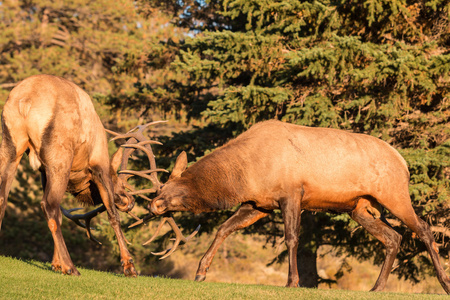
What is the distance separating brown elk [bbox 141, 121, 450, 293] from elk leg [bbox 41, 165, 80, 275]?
5.26ft

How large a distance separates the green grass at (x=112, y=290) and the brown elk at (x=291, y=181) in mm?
1247

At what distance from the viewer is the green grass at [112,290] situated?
5445mm

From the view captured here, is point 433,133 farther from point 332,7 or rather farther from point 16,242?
point 16,242

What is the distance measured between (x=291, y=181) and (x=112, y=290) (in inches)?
124

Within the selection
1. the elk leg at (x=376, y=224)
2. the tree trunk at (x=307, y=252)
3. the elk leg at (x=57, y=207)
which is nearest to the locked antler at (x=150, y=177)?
the elk leg at (x=57, y=207)

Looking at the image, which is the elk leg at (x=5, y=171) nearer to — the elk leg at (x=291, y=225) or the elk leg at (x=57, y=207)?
the elk leg at (x=57, y=207)

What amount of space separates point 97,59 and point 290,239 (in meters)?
21.7

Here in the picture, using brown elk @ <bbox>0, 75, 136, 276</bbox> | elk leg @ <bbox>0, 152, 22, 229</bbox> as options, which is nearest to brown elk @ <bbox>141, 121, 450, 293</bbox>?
brown elk @ <bbox>0, 75, 136, 276</bbox>

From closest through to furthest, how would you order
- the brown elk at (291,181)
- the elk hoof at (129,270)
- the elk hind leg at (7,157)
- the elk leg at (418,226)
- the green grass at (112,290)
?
the green grass at (112,290) < the elk hind leg at (7,157) < the elk hoof at (129,270) < the brown elk at (291,181) < the elk leg at (418,226)

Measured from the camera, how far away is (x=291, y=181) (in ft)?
26.1

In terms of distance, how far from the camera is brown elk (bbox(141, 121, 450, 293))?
26.2 ft

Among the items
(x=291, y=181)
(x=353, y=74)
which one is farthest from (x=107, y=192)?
(x=353, y=74)

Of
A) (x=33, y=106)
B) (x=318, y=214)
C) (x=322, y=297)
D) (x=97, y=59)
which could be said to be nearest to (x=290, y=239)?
(x=322, y=297)

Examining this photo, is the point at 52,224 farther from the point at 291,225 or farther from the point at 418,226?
the point at 418,226
